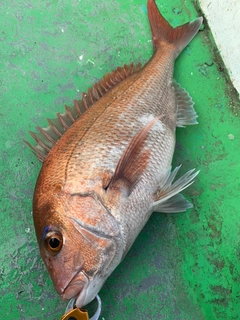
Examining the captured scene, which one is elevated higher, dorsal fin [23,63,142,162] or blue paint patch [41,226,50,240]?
dorsal fin [23,63,142,162]

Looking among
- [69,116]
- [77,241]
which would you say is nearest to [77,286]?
[77,241]

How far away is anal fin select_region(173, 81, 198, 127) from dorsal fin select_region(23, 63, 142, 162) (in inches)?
12.7

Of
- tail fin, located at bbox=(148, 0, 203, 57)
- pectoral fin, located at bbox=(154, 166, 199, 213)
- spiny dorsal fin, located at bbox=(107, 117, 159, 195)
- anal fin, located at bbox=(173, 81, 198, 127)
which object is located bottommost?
pectoral fin, located at bbox=(154, 166, 199, 213)

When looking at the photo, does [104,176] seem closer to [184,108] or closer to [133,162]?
[133,162]

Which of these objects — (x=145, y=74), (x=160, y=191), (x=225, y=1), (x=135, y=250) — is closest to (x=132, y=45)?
(x=145, y=74)

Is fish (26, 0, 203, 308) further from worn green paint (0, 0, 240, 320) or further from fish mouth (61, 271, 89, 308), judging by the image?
worn green paint (0, 0, 240, 320)

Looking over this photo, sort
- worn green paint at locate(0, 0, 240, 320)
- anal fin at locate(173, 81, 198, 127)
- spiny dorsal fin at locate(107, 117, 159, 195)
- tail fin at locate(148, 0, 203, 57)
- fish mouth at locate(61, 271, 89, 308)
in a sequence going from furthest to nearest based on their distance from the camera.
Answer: tail fin at locate(148, 0, 203, 57), anal fin at locate(173, 81, 198, 127), worn green paint at locate(0, 0, 240, 320), spiny dorsal fin at locate(107, 117, 159, 195), fish mouth at locate(61, 271, 89, 308)

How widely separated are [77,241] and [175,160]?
38.0 inches

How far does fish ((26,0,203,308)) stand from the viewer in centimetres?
148

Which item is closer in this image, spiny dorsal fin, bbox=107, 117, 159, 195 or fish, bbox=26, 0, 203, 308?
fish, bbox=26, 0, 203, 308

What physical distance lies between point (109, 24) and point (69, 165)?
1302 millimetres

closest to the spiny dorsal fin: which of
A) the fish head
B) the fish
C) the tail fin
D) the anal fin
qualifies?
the fish

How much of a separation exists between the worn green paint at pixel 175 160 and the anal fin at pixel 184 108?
115mm

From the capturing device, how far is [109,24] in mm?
2438
